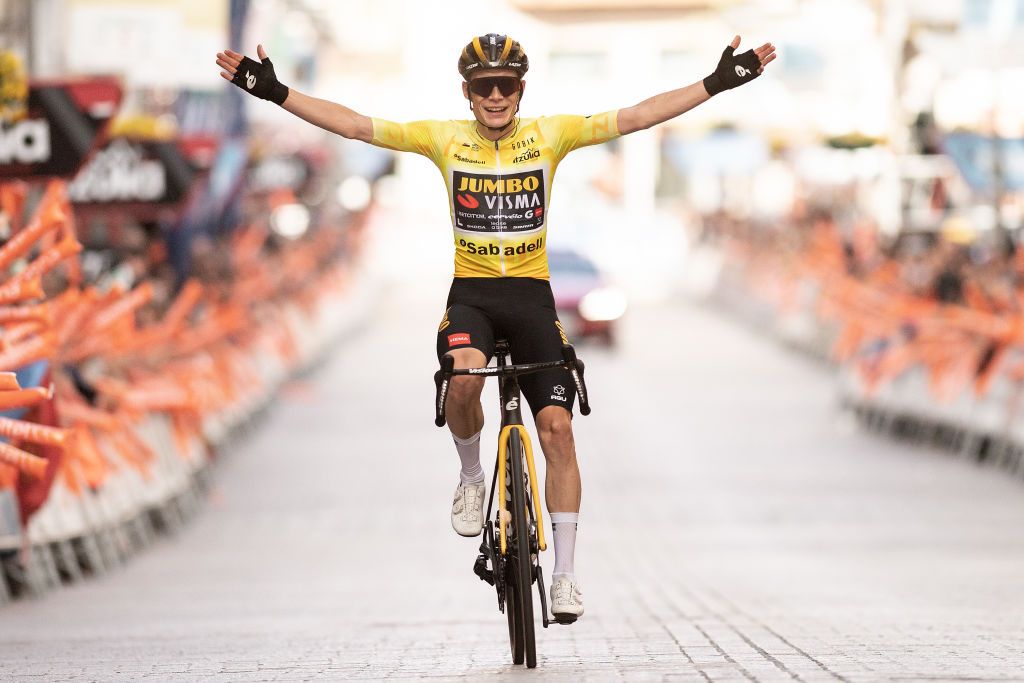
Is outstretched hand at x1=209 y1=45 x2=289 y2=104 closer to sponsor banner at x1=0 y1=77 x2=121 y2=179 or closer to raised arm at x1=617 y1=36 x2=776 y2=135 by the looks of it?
raised arm at x1=617 y1=36 x2=776 y2=135

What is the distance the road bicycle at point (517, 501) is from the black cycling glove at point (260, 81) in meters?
1.29

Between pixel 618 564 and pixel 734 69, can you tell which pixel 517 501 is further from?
pixel 618 564

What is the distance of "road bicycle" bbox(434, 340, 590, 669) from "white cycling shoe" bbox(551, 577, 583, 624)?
0.01 metres

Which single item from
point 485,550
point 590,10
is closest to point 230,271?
point 485,550

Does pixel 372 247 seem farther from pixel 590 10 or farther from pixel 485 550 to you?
pixel 485 550

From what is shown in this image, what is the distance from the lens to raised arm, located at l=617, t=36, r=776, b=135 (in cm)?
856

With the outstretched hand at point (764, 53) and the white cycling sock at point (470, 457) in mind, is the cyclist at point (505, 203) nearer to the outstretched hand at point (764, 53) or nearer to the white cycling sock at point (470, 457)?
the white cycling sock at point (470, 457)

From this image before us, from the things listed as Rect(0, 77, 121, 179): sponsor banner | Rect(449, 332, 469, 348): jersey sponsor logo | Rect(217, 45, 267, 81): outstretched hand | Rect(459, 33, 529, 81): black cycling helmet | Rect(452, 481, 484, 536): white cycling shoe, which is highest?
Rect(459, 33, 529, 81): black cycling helmet

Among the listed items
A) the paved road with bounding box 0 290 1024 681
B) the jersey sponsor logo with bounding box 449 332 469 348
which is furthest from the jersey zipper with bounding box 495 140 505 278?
the paved road with bounding box 0 290 1024 681

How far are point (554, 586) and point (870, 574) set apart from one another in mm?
6212

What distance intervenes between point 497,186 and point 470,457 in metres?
1.11

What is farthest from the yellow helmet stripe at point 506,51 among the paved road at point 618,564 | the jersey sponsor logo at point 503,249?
the paved road at point 618,564

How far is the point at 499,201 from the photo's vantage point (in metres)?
8.55

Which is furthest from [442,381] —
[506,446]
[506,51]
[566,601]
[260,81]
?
[260,81]
